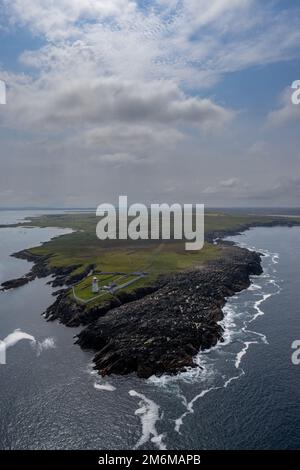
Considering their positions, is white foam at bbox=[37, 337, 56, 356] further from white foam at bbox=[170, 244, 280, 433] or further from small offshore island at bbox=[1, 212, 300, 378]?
white foam at bbox=[170, 244, 280, 433]

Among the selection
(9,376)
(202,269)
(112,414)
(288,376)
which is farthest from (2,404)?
(202,269)

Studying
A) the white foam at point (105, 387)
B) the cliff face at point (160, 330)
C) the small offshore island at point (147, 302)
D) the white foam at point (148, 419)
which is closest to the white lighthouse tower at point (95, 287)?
the small offshore island at point (147, 302)

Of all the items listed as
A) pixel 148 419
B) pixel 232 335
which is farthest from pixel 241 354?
pixel 148 419

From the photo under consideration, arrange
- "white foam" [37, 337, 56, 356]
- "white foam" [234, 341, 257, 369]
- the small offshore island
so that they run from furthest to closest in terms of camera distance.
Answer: "white foam" [37, 337, 56, 356] < the small offshore island < "white foam" [234, 341, 257, 369]

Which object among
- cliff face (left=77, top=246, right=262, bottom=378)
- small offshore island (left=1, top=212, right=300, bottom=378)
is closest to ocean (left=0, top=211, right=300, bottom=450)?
cliff face (left=77, top=246, right=262, bottom=378)

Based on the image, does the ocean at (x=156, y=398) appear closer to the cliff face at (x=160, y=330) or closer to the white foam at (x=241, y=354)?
the white foam at (x=241, y=354)

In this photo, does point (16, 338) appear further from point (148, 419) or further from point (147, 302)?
point (148, 419)

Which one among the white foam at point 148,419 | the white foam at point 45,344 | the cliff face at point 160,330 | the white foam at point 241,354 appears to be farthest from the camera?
the white foam at point 45,344

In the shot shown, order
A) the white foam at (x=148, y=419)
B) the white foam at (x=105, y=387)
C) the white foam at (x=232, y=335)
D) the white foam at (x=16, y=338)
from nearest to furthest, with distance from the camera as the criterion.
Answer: the white foam at (x=148, y=419) < the white foam at (x=232, y=335) < the white foam at (x=105, y=387) < the white foam at (x=16, y=338)
